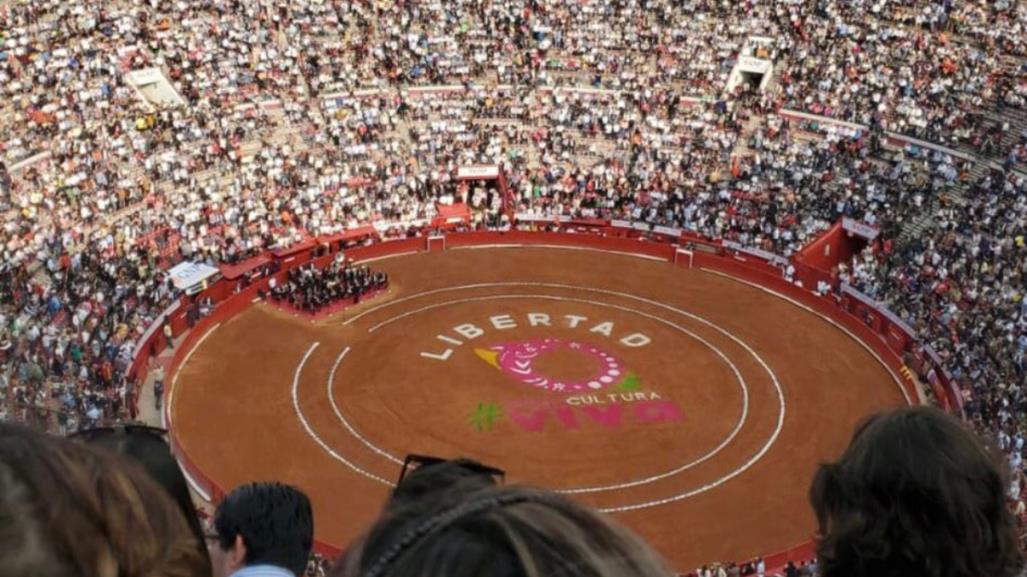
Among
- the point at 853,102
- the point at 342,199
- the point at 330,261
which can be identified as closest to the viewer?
the point at 330,261

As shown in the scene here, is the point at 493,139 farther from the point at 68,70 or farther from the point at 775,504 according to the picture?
the point at 775,504

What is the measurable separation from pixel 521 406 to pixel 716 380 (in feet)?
24.0

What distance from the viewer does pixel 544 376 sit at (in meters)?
39.7

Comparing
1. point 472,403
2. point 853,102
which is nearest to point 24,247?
point 472,403

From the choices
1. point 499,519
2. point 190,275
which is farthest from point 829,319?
point 499,519

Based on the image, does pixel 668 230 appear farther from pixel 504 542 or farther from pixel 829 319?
pixel 504 542

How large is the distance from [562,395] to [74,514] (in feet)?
117

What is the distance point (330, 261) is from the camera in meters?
48.1

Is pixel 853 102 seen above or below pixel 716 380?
above

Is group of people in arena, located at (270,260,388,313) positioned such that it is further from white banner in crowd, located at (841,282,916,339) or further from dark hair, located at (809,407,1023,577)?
dark hair, located at (809,407,1023,577)

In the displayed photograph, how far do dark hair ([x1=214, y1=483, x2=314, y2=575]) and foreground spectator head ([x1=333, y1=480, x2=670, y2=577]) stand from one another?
425 cm

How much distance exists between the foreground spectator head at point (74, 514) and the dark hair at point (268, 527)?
357 cm

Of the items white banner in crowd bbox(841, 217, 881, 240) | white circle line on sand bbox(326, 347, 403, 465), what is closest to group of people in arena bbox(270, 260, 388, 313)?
white circle line on sand bbox(326, 347, 403, 465)

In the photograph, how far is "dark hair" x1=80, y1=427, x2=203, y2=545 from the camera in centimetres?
609
